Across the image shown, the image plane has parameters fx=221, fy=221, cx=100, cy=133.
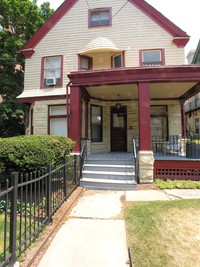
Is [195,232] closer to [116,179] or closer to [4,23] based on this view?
[116,179]

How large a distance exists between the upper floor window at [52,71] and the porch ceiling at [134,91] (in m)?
2.46

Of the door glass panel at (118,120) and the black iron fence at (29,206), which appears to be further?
the door glass panel at (118,120)

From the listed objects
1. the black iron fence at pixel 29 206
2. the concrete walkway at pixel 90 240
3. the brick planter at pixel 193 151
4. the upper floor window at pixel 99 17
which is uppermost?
the upper floor window at pixel 99 17

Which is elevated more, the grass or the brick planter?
the brick planter

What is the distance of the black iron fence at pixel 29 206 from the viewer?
9.45 feet

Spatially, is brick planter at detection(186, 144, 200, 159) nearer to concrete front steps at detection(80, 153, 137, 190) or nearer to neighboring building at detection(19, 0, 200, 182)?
concrete front steps at detection(80, 153, 137, 190)

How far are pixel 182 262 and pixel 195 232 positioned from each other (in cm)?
99

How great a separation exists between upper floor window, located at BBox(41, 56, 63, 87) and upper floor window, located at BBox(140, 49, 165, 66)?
14.4 ft

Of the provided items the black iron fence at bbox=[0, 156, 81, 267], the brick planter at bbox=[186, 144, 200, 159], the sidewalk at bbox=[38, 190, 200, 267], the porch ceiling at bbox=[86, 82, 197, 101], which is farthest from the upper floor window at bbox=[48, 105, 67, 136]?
the brick planter at bbox=[186, 144, 200, 159]

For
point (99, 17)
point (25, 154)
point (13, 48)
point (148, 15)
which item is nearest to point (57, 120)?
point (25, 154)

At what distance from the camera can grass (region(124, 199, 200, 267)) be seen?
315cm

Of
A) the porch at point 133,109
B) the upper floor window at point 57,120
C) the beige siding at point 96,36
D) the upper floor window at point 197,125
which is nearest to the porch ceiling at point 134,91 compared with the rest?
the porch at point 133,109

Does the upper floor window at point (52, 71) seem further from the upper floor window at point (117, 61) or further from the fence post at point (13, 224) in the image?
the fence post at point (13, 224)

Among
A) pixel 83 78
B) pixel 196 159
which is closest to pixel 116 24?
pixel 83 78
